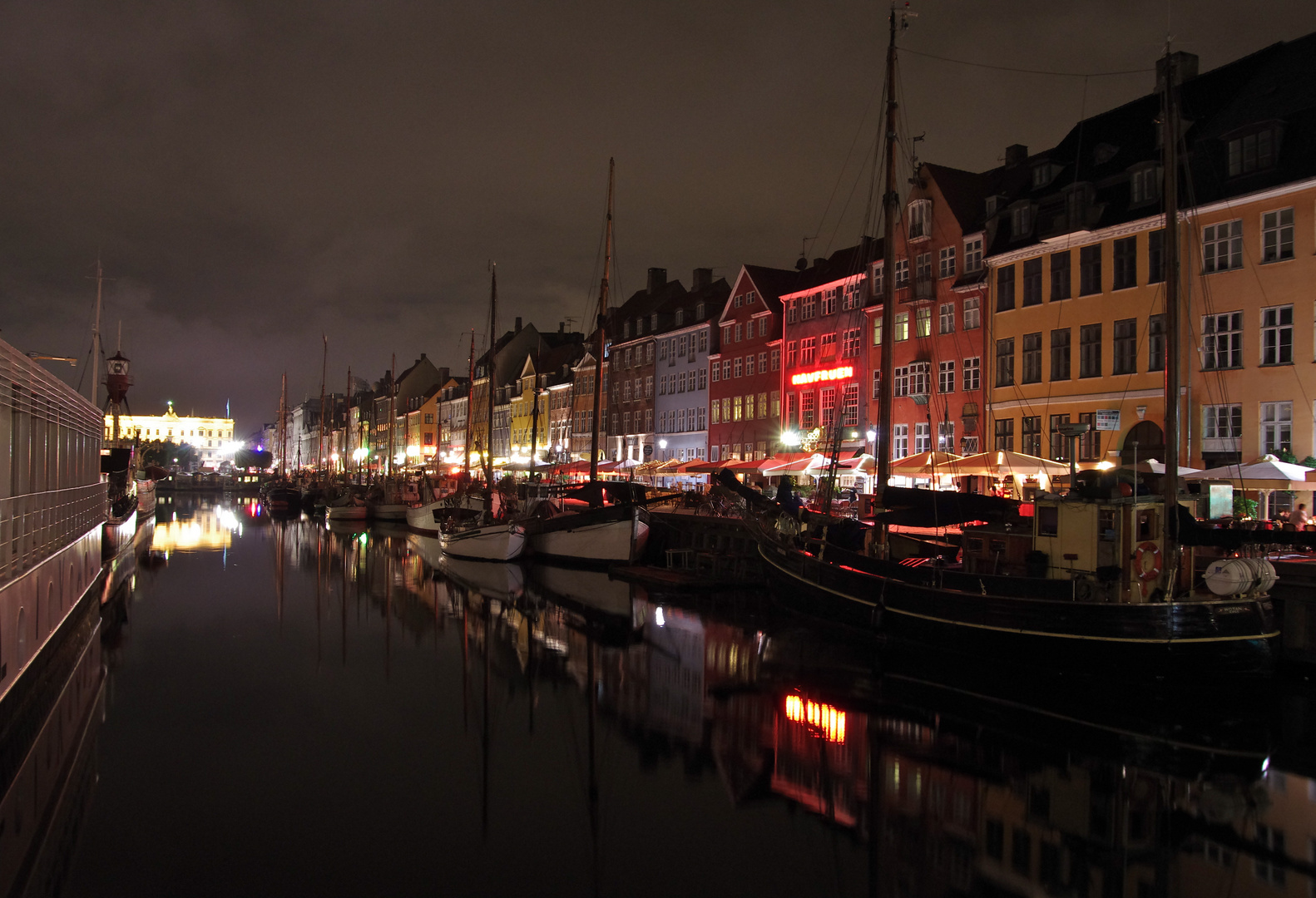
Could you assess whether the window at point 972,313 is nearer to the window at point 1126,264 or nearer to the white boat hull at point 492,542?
the window at point 1126,264

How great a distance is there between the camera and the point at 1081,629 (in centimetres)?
1611

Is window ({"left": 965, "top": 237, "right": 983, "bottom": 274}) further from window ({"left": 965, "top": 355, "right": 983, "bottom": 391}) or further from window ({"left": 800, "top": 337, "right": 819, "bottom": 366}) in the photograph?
window ({"left": 800, "top": 337, "right": 819, "bottom": 366})

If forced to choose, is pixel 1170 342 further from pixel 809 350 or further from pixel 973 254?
pixel 809 350

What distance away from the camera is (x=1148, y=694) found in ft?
52.4

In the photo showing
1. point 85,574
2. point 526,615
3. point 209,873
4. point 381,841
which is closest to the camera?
point 209,873

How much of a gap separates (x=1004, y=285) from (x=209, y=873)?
35.1 m

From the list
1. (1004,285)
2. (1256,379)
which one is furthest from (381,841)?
(1004,285)

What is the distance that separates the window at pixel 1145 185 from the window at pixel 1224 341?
5028mm

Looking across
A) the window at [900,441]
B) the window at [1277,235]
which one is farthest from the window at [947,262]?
the window at [1277,235]

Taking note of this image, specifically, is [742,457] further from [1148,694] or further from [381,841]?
[381,841]

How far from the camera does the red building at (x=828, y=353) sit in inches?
1736

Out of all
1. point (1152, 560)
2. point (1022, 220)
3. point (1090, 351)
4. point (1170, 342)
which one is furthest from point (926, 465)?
point (1022, 220)

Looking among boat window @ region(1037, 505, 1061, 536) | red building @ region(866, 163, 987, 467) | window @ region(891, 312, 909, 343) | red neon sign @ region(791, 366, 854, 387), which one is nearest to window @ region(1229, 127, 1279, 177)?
red building @ region(866, 163, 987, 467)

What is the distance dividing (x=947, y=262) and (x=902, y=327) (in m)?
3.57
